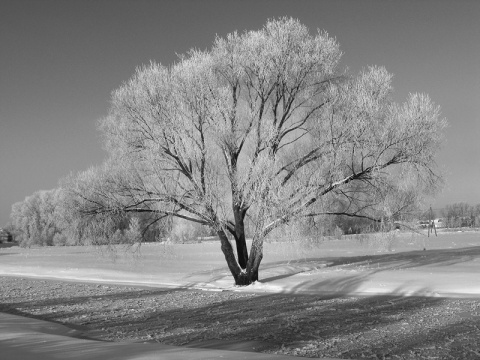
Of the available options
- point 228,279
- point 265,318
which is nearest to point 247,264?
point 228,279

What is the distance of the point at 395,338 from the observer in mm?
9492

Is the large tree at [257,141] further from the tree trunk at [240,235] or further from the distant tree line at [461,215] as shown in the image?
the distant tree line at [461,215]

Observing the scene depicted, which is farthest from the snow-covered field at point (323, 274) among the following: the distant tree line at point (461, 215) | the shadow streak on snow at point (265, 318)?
the distant tree line at point (461, 215)

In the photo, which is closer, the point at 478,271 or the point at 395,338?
the point at 395,338

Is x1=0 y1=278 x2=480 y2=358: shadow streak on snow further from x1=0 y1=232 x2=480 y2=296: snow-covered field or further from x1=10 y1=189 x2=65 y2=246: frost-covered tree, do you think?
x1=10 y1=189 x2=65 y2=246: frost-covered tree

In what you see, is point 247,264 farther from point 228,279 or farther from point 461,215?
point 461,215

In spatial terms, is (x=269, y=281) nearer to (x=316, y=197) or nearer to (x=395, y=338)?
(x=316, y=197)

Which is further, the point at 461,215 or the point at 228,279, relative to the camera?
the point at 461,215

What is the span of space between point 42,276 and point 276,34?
17.6 m

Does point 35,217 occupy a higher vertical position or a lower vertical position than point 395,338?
higher

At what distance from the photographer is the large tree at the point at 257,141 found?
1636cm

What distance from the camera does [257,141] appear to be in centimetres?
1708

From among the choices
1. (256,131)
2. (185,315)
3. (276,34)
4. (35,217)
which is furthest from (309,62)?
(35,217)

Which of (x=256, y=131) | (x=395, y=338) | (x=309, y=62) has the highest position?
(x=309, y=62)
